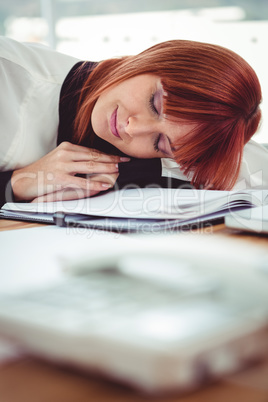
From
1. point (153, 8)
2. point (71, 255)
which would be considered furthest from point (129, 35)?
point (71, 255)

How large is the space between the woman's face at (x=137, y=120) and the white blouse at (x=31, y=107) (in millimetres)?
94

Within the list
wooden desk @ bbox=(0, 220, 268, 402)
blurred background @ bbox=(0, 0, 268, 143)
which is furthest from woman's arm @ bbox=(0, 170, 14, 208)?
blurred background @ bbox=(0, 0, 268, 143)

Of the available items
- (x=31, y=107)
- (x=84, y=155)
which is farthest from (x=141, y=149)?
(x=31, y=107)

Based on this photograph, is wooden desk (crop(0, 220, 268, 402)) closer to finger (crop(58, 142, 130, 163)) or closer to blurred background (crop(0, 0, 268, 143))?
finger (crop(58, 142, 130, 163))

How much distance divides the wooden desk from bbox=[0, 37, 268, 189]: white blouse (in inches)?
30.1

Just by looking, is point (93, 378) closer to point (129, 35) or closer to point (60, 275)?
point (60, 275)

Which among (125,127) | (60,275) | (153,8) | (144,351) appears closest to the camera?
(144,351)

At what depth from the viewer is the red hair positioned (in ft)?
2.75

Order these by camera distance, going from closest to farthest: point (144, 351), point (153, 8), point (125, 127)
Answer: point (144, 351), point (125, 127), point (153, 8)

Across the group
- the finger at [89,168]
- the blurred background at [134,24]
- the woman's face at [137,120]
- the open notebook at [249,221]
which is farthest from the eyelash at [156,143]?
→ the blurred background at [134,24]

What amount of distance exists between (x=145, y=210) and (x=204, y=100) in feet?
1.16

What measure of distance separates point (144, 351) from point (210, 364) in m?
0.03

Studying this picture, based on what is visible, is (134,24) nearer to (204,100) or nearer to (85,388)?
(204,100)

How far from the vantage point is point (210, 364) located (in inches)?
7.1
